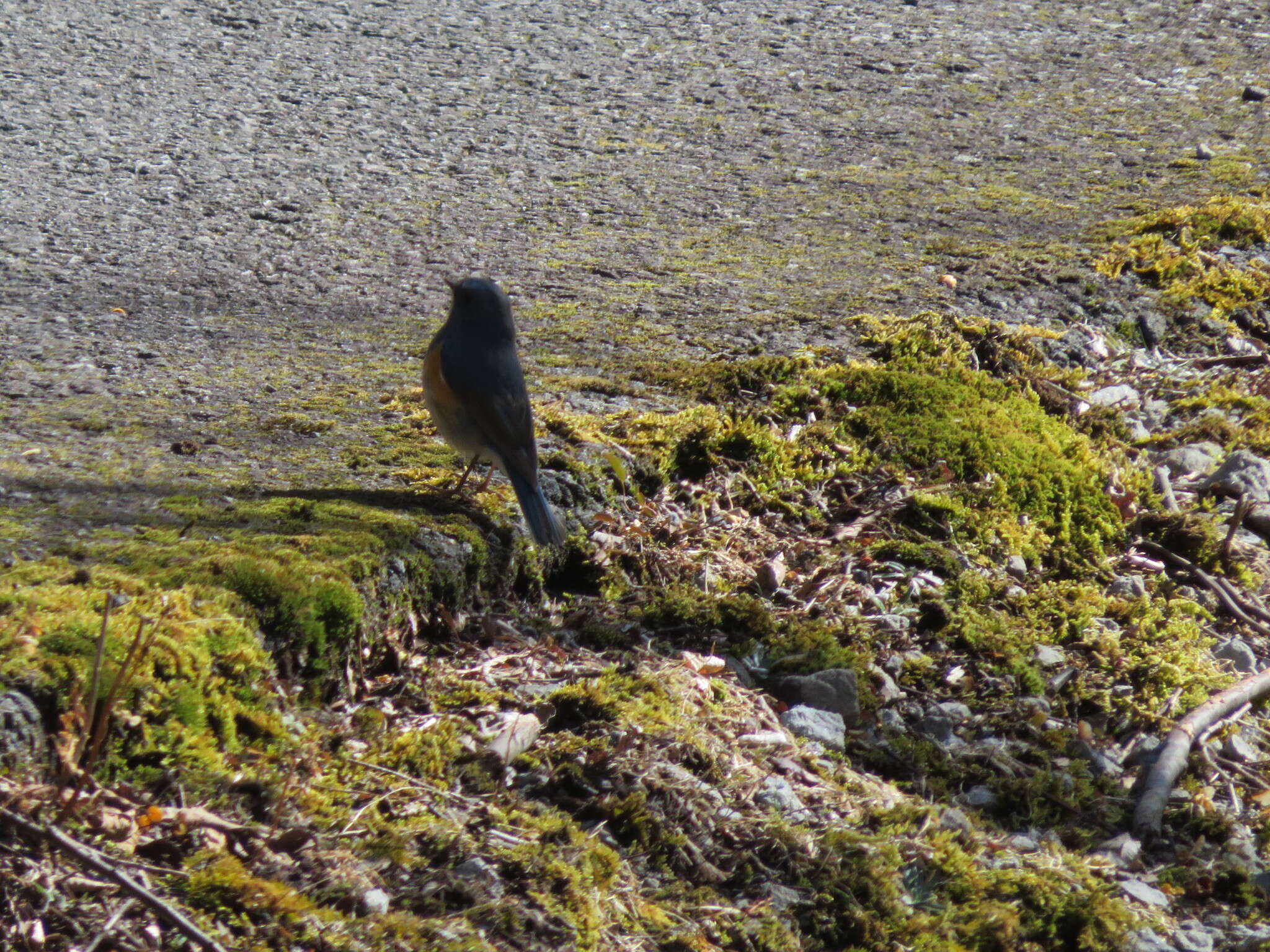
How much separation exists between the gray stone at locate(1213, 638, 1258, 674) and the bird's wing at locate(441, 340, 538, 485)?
6.14 feet

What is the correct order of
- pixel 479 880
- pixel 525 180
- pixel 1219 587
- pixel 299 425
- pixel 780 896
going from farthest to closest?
1. pixel 525 180
2. pixel 1219 587
3. pixel 299 425
4. pixel 780 896
5. pixel 479 880

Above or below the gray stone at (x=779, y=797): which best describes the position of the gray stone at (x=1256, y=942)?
below

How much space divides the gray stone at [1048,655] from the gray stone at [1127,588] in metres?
0.39

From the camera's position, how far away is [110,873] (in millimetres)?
1661

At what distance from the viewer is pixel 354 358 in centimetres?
395

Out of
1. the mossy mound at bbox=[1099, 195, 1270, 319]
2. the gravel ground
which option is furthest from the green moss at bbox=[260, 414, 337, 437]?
the mossy mound at bbox=[1099, 195, 1270, 319]

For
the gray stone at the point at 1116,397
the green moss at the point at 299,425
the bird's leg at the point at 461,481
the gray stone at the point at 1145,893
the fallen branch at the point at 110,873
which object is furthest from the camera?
the gray stone at the point at 1116,397

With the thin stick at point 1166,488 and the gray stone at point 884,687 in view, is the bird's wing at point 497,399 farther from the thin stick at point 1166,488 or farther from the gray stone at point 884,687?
the thin stick at point 1166,488

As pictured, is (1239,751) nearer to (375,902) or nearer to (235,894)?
(375,902)

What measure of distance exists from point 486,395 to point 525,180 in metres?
2.85

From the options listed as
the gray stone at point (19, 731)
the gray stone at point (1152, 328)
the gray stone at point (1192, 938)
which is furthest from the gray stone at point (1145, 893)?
the gray stone at point (1152, 328)

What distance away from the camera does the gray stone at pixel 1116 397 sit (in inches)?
167

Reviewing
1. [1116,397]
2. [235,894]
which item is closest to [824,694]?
[235,894]

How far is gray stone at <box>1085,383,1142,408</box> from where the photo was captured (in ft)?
13.9
